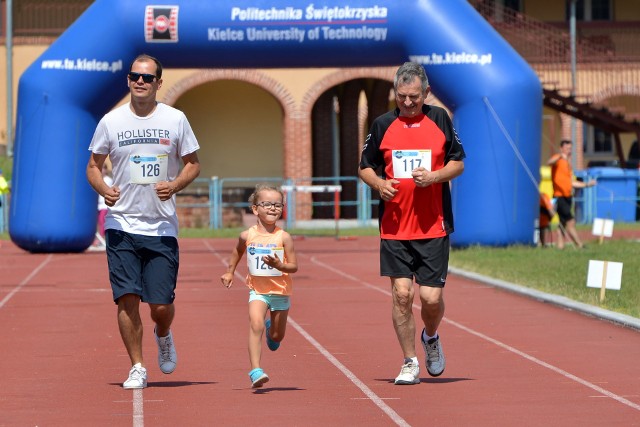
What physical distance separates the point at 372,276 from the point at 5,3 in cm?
2536

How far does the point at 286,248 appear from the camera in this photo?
359 inches

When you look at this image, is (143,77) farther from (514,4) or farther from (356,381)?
(514,4)

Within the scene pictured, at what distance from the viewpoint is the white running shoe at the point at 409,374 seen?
9141mm

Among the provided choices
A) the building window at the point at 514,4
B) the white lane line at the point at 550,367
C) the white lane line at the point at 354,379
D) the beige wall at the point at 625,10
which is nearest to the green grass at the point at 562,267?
the white lane line at the point at 550,367

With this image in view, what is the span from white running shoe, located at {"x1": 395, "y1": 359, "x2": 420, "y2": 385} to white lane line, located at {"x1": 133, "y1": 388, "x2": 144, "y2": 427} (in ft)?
5.06

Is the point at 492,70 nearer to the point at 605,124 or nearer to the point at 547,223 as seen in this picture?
the point at 547,223

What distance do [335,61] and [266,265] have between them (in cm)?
1458

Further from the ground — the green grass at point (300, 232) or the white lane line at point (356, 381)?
the white lane line at point (356, 381)

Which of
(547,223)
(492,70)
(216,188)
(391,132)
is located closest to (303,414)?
(391,132)

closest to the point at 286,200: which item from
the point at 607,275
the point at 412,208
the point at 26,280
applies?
the point at 26,280

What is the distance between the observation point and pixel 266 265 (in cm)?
914

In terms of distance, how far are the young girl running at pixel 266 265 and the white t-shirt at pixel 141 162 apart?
1.58ft

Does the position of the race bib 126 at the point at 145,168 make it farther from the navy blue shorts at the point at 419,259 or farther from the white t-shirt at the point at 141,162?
the navy blue shorts at the point at 419,259

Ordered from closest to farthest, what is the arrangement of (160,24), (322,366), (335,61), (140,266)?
(140,266), (322,366), (160,24), (335,61)
